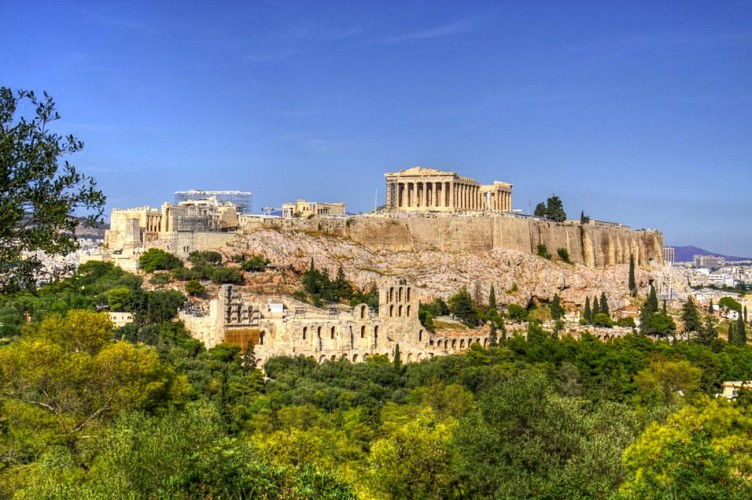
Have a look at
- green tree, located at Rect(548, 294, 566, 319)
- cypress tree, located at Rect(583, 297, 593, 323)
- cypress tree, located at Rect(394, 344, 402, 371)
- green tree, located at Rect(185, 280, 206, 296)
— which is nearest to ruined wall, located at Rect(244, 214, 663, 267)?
green tree, located at Rect(548, 294, 566, 319)

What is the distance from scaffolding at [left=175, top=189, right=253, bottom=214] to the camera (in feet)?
340

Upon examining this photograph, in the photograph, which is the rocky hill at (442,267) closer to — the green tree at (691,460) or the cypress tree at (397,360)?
the cypress tree at (397,360)

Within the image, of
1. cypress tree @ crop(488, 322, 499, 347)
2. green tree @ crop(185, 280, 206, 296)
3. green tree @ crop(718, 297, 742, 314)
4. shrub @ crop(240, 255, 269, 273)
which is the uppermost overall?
shrub @ crop(240, 255, 269, 273)

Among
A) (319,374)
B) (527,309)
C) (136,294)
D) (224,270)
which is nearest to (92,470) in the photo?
(319,374)

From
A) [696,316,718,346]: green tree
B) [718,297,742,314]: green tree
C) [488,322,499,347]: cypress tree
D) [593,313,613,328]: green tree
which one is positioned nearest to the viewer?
[488,322,499,347]: cypress tree

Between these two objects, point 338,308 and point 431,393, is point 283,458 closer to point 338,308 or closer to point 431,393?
point 431,393

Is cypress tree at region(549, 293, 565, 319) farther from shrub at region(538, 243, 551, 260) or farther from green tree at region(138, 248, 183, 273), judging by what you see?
green tree at region(138, 248, 183, 273)

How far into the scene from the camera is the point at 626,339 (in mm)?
58781

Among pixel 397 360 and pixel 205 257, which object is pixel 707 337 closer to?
pixel 397 360

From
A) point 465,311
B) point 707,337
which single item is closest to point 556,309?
point 465,311

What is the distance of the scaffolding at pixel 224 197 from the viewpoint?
10375cm

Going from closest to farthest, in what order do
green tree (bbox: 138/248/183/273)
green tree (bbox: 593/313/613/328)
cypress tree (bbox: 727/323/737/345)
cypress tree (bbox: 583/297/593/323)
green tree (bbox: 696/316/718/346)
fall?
1. green tree (bbox: 696/316/718/346)
2. cypress tree (bbox: 727/323/737/345)
3. green tree (bbox: 138/248/183/273)
4. green tree (bbox: 593/313/613/328)
5. cypress tree (bbox: 583/297/593/323)

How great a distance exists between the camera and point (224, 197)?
107 meters

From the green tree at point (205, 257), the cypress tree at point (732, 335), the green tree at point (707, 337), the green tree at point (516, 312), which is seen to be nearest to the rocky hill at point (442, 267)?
the green tree at point (516, 312)
